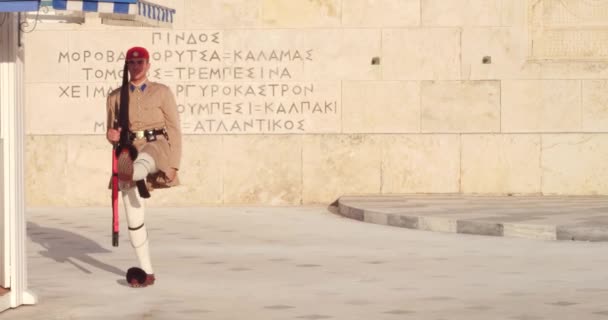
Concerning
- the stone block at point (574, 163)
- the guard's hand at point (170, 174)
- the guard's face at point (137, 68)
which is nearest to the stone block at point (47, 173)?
the stone block at point (574, 163)

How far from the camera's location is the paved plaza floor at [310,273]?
32.2 ft

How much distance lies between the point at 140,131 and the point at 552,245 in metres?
5.26

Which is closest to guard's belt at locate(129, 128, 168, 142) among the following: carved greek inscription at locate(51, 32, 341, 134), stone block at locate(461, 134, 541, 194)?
carved greek inscription at locate(51, 32, 341, 134)

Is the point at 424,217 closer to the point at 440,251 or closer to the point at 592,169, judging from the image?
the point at 440,251

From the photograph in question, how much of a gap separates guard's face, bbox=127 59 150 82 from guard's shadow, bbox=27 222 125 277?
183 cm

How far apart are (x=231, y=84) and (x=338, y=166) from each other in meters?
1.96

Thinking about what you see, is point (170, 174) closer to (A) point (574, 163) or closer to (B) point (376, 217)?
(B) point (376, 217)

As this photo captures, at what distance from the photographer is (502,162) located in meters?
20.9

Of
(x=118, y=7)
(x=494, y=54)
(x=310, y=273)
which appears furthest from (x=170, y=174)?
(x=494, y=54)

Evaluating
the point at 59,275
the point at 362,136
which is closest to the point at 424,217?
the point at 362,136

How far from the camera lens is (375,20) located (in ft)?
69.3

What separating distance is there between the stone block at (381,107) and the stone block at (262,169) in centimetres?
87

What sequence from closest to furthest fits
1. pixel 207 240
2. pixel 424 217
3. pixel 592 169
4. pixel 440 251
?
1. pixel 440 251
2. pixel 207 240
3. pixel 424 217
4. pixel 592 169

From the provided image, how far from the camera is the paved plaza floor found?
32.2 feet
